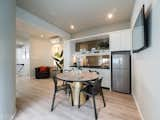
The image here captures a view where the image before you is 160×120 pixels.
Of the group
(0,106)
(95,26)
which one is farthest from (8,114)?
(95,26)

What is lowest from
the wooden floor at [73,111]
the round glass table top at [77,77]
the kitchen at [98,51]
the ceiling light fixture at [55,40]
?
the wooden floor at [73,111]

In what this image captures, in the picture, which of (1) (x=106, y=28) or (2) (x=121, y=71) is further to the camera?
(1) (x=106, y=28)

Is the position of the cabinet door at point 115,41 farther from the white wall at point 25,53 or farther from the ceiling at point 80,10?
the white wall at point 25,53

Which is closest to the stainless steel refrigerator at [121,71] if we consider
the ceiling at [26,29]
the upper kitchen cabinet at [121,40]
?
the upper kitchen cabinet at [121,40]

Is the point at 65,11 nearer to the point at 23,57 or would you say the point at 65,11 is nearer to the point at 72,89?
the point at 72,89

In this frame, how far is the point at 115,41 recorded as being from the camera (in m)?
4.01

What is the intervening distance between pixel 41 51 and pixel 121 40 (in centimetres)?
575

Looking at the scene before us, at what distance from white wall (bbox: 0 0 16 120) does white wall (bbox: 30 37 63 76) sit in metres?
5.18

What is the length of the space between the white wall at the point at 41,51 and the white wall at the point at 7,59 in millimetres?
5177

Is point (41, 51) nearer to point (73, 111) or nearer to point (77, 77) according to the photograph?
point (77, 77)

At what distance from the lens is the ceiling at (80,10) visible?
3.25 m

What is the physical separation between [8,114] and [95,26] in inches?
182

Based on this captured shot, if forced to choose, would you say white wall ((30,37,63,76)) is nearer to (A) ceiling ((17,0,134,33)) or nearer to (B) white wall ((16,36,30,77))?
(B) white wall ((16,36,30,77))

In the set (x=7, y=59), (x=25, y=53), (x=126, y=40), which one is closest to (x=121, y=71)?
(x=126, y=40)
